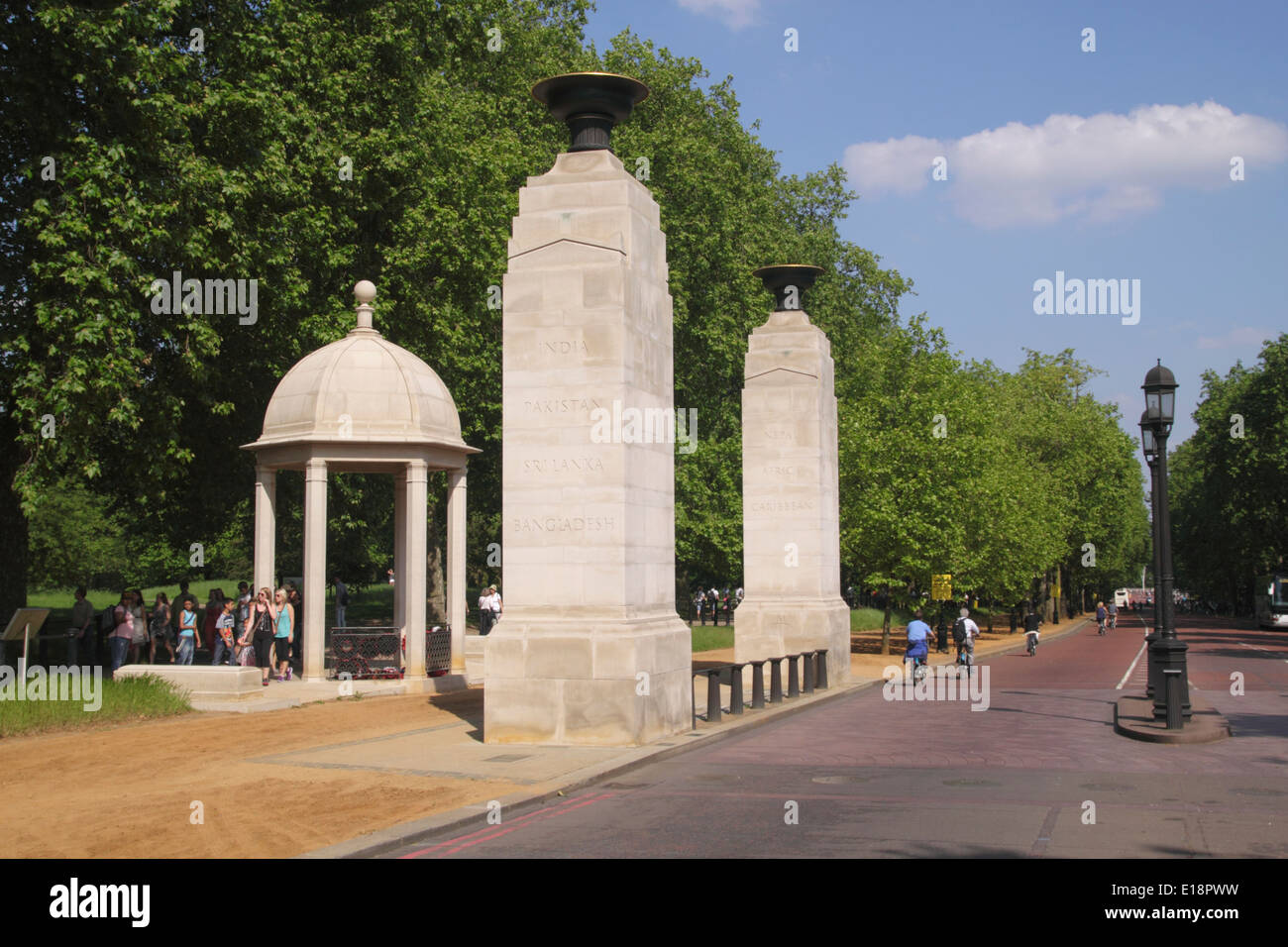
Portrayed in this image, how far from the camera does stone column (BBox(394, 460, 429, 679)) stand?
24766mm

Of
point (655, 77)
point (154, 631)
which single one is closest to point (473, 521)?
point (655, 77)

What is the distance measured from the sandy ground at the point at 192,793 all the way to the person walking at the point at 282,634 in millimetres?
6422

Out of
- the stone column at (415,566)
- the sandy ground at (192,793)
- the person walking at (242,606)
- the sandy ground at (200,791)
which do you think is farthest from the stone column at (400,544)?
the sandy ground at (192,793)

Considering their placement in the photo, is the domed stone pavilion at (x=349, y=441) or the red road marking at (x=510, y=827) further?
the domed stone pavilion at (x=349, y=441)

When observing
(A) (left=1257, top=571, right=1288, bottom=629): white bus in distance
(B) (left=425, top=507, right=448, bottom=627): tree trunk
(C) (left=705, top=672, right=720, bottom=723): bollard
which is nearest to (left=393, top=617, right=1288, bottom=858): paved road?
(C) (left=705, top=672, right=720, bottom=723): bollard

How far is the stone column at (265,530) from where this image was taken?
81.7 feet

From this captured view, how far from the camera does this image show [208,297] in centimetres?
2680

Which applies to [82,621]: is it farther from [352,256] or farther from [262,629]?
[352,256]

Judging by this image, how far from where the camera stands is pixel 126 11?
73.9 feet

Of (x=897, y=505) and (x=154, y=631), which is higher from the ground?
(x=897, y=505)

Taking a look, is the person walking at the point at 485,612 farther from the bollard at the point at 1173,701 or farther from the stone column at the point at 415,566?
the bollard at the point at 1173,701

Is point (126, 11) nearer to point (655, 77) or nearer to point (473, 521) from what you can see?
point (655, 77)

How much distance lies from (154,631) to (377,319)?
33.0ft

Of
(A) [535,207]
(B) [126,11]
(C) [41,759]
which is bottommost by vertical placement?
(C) [41,759]
